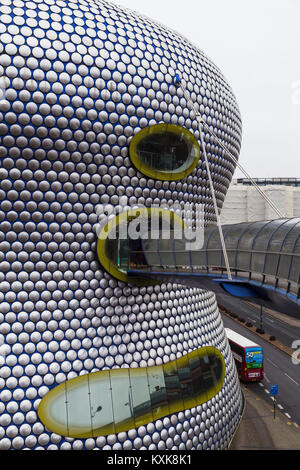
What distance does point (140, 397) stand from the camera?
1450cm

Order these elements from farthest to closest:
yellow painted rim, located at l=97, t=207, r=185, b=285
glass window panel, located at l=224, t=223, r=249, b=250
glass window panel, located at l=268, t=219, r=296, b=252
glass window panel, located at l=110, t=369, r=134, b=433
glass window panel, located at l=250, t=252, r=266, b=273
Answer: yellow painted rim, located at l=97, t=207, r=185, b=285
glass window panel, located at l=110, t=369, r=134, b=433
glass window panel, located at l=224, t=223, r=249, b=250
glass window panel, located at l=250, t=252, r=266, b=273
glass window panel, located at l=268, t=219, r=296, b=252

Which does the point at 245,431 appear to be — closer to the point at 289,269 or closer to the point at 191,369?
the point at 191,369

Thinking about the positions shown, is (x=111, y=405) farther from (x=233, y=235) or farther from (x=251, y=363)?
(x=251, y=363)

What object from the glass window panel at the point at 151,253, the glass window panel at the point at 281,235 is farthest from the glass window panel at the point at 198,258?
the glass window panel at the point at 281,235

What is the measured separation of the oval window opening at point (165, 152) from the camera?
49.1 ft

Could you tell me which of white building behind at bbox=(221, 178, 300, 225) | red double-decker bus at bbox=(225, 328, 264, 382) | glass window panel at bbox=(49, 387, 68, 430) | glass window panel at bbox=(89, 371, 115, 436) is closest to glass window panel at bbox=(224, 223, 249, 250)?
glass window panel at bbox=(89, 371, 115, 436)

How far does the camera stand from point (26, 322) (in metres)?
13.7

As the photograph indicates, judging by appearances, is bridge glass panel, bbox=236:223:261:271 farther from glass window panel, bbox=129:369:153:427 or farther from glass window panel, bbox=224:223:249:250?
glass window panel, bbox=129:369:153:427

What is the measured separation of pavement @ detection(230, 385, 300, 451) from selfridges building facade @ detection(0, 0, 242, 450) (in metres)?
1.98

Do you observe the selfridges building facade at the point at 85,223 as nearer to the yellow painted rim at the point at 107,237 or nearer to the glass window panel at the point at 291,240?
the yellow painted rim at the point at 107,237

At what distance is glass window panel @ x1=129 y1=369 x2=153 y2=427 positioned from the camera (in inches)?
563

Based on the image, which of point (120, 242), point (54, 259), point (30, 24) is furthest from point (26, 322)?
point (30, 24)

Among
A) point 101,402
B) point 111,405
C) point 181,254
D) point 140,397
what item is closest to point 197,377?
point 140,397
